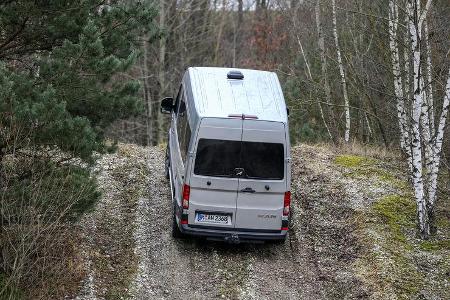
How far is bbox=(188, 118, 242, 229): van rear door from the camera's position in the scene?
1052 centimetres

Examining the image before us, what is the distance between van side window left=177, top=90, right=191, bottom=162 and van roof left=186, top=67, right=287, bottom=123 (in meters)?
0.61

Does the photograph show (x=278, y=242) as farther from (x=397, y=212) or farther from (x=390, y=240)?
(x=397, y=212)

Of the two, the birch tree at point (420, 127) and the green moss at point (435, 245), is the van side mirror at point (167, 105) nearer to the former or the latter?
the birch tree at point (420, 127)

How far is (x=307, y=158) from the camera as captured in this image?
16.4 m

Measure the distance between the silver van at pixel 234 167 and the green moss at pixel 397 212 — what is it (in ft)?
7.98

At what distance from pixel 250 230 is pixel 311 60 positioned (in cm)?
1552

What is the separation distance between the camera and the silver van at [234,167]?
10578 millimetres

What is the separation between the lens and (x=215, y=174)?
35.2ft

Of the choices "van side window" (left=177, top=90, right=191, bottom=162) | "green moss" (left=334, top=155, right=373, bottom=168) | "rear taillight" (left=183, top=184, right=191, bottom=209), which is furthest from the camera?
"green moss" (left=334, top=155, right=373, bottom=168)

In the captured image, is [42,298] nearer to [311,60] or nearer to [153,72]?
[311,60]

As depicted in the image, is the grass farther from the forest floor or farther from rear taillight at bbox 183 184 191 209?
rear taillight at bbox 183 184 191 209

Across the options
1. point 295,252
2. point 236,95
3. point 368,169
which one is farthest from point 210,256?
point 368,169

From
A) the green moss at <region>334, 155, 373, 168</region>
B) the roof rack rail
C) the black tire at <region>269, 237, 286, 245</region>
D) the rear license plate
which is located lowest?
the green moss at <region>334, 155, 373, 168</region>

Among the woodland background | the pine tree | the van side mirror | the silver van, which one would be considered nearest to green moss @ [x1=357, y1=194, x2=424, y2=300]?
the woodland background
